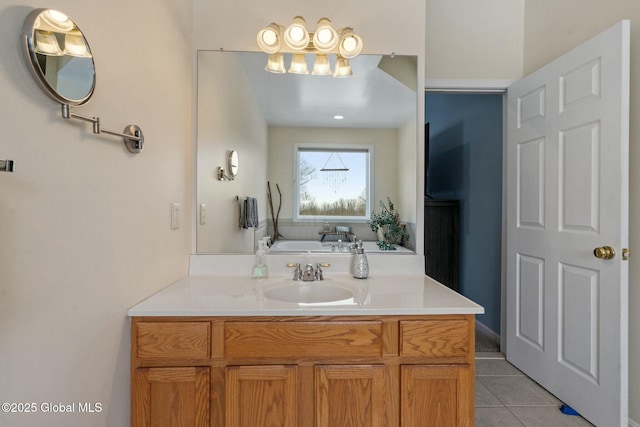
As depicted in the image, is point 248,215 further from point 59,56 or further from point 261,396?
point 59,56

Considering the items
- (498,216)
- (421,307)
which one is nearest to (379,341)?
(421,307)

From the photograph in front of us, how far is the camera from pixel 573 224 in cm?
178

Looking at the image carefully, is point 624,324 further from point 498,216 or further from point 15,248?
point 15,248

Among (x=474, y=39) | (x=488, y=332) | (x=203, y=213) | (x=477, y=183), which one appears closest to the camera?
(x=203, y=213)

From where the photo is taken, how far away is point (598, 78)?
1645 millimetres

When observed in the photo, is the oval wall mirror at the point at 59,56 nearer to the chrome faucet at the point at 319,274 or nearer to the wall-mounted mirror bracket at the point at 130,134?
the wall-mounted mirror bracket at the point at 130,134

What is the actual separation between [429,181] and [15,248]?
12.5ft

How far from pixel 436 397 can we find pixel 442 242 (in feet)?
7.35

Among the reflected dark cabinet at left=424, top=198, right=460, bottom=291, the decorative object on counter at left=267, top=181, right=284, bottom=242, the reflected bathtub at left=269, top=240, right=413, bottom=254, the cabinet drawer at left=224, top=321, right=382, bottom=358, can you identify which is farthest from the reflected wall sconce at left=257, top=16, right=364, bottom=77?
the reflected dark cabinet at left=424, top=198, right=460, bottom=291

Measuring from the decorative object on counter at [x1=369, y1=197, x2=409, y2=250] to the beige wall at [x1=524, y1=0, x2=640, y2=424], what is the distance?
106 cm

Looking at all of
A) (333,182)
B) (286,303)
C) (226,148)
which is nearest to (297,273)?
(286,303)

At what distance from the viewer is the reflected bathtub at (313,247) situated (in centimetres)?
180

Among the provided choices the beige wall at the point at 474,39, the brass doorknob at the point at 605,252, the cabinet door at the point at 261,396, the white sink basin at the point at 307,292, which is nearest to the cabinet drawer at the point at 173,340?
the cabinet door at the point at 261,396

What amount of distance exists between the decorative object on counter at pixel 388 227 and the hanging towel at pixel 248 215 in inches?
24.4
